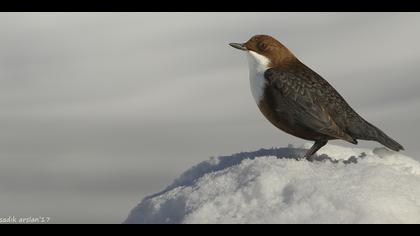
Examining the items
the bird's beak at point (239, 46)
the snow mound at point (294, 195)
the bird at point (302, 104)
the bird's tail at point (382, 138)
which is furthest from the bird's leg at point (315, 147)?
the bird's beak at point (239, 46)

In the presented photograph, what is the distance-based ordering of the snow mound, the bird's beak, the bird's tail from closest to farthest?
the snow mound
the bird's tail
the bird's beak

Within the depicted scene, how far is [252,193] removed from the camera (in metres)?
6.56

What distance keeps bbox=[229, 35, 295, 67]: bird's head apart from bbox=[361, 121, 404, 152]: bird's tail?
1.33 m

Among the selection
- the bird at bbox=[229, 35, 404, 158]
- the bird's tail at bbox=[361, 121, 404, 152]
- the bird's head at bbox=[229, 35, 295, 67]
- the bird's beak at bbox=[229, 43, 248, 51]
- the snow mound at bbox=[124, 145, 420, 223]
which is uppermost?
the bird's beak at bbox=[229, 43, 248, 51]

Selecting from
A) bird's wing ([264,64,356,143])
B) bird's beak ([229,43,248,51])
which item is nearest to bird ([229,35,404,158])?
bird's wing ([264,64,356,143])

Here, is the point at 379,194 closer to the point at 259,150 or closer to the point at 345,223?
the point at 345,223

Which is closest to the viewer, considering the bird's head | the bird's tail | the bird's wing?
the bird's wing

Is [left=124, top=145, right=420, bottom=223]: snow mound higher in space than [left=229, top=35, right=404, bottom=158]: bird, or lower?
lower

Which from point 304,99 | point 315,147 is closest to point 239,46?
point 304,99

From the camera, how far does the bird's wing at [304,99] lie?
25.8 ft

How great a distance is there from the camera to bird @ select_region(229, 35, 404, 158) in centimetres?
790

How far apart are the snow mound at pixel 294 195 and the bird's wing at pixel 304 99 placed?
422 mm

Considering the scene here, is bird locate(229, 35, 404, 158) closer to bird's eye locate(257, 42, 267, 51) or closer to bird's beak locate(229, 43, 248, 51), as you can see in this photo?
bird's eye locate(257, 42, 267, 51)

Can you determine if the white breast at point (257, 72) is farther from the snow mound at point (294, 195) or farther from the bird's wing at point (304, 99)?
the snow mound at point (294, 195)
